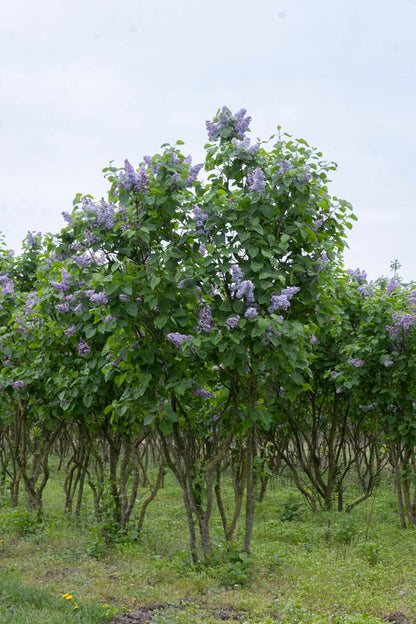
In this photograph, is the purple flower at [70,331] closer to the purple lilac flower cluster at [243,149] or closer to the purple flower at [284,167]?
the purple lilac flower cluster at [243,149]

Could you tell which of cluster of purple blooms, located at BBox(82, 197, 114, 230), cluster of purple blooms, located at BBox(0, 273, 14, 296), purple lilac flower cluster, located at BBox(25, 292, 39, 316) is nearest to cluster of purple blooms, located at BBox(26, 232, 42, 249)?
cluster of purple blooms, located at BBox(0, 273, 14, 296)

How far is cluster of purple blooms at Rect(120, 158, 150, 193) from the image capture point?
5.03m

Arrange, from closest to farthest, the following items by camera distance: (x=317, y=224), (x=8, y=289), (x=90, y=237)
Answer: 1. (x=90, y=237)
2. (x=317, y=224)
3. (x=8, y=289)

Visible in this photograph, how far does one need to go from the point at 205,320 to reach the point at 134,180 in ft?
4.30

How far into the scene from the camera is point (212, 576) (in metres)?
5.58

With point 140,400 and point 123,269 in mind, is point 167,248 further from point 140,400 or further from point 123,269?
point 140,400

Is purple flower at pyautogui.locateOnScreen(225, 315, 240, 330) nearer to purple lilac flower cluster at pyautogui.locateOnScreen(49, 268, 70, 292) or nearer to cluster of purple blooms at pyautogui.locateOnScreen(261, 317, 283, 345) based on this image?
cluster of purple blooms at pyautogui.locateOnScreen(261, 317, 283, 345)

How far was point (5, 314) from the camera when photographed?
8711 mm

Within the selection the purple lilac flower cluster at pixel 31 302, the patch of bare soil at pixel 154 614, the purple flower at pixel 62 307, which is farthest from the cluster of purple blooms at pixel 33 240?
the patch of bare soil at pixel 154 614

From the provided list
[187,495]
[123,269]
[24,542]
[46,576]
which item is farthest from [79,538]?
[123,269]

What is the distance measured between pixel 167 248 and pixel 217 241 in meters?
0.43

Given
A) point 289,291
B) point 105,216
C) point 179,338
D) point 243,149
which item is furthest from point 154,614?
point 243,149

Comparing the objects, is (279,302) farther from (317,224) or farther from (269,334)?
(317,224)

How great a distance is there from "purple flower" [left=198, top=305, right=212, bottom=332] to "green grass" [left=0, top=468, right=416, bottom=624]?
7.03 feet
